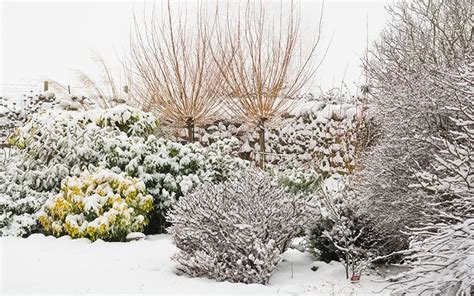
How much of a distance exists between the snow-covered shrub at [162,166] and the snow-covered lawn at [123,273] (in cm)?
117

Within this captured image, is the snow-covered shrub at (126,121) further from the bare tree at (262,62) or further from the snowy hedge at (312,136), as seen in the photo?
the bare tree at (262,62)

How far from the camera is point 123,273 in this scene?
18.0 feet

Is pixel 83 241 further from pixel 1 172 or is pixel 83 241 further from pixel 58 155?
pixel 1 172

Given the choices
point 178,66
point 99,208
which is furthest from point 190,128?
point 99,208

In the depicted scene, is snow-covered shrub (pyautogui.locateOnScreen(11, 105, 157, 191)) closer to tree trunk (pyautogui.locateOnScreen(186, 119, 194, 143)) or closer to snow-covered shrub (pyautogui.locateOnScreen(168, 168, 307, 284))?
snow-covered shrub (pyautogui.locateOnScreen(168, 168, 307, 284))

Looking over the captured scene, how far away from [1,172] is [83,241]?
297 centimetres

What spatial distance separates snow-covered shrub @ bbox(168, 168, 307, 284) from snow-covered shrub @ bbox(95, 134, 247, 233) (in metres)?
1.84

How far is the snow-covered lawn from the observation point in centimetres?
505

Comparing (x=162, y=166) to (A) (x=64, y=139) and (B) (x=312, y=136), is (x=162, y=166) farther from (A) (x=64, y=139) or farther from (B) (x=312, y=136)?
(B) (x=312, y=136)

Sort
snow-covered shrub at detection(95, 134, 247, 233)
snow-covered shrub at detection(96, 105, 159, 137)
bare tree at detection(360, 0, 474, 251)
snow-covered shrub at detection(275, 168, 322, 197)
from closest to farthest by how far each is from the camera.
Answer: bare tree at detection(360, 0, 474, 251), snow-covered shrub at detection(95, 134, 247, 233), snow-covered shrub at detection(275, 168, 322, 197), snow-covered shrub at detection(96, 105, 159, 137)

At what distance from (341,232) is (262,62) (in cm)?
791

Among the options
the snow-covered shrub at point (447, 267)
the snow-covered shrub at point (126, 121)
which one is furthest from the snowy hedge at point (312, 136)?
the snow-covered shrub at point (447, 267)

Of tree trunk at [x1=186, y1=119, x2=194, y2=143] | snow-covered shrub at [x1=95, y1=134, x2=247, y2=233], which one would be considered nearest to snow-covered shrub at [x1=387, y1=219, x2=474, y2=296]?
snow-covered shrub at [x1=95, y1=134, x2=247, y2=233]

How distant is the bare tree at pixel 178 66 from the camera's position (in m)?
13.1
